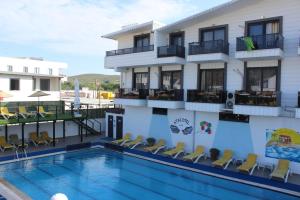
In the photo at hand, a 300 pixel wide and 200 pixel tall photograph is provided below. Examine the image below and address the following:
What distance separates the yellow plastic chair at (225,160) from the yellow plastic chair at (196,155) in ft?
5.29

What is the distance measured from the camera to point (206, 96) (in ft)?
65.3

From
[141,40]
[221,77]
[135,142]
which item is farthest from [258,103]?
[141,40]

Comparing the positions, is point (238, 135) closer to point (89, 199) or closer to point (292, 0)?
point (292, 0)

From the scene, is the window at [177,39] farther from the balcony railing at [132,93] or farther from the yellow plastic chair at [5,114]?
the yellow plastic chair at [5,114]

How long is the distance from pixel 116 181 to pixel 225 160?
668cm

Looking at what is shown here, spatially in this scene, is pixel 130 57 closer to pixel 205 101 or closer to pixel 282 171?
pixel 205 101

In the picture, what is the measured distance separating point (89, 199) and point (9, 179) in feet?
17.5

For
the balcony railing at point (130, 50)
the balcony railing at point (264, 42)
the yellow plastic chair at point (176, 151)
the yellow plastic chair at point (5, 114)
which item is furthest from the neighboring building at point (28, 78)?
the balcony railing at point (264, 42)

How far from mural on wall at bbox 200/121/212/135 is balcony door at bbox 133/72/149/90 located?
607 centimetres

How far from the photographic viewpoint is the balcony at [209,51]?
19094 mm

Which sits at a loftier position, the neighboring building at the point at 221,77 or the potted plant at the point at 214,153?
the neighboring building at the point at 221,77

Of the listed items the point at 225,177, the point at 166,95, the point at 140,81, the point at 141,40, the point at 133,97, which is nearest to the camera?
the point at 225,177

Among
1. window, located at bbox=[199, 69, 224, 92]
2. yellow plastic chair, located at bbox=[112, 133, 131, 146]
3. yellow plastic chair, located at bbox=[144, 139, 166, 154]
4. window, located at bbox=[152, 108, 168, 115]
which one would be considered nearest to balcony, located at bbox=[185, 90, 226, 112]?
window, located at bbox=[199, 69, 224, 92]

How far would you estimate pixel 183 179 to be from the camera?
17719 mm
